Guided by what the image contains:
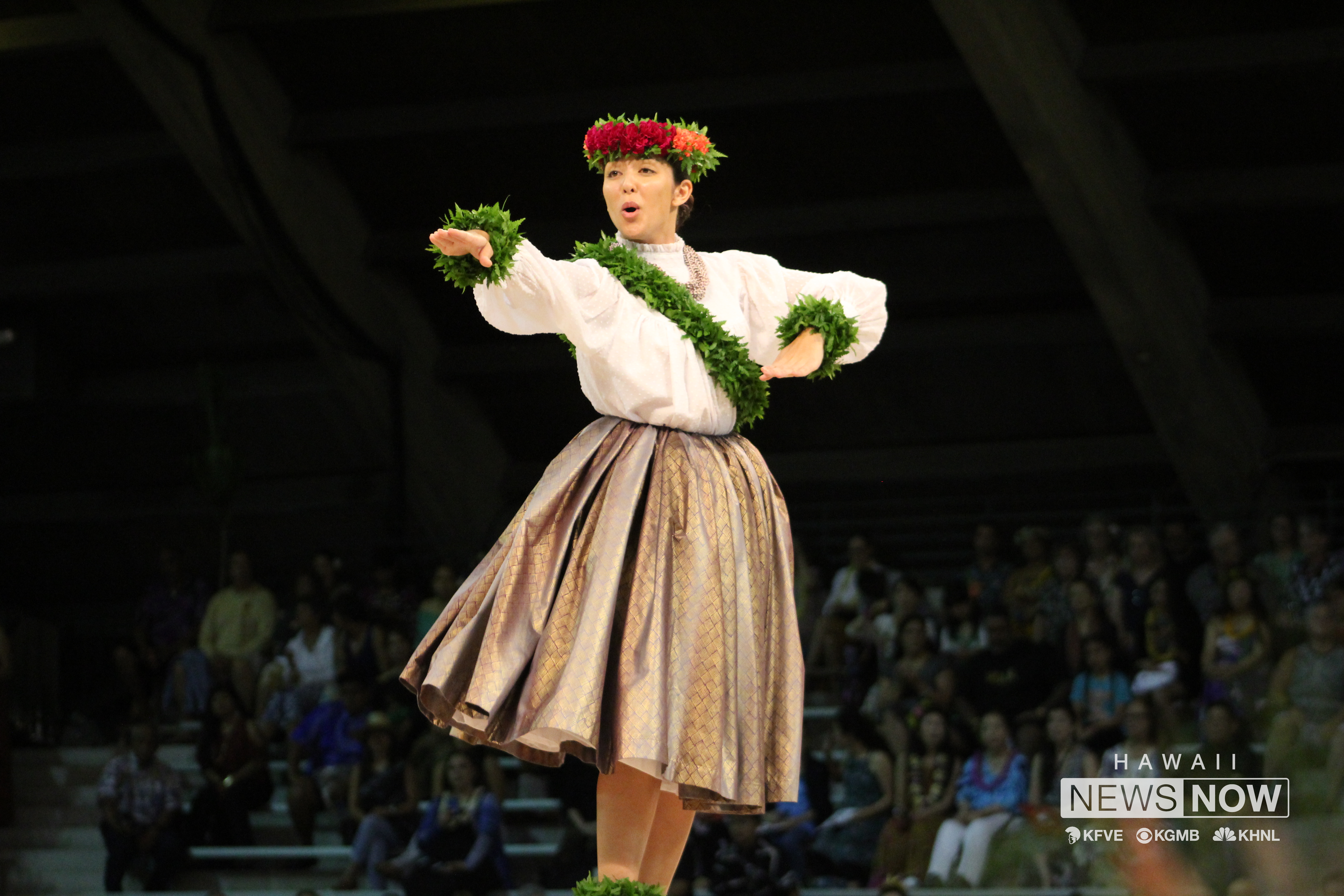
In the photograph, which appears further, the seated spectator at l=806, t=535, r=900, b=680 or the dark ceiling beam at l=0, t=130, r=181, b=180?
the dark ceiling beam at l=0, t=130, r=181, b=180

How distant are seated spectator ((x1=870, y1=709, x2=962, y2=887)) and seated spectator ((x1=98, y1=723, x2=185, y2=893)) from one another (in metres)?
3.06

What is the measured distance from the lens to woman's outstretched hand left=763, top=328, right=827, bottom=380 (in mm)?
3248

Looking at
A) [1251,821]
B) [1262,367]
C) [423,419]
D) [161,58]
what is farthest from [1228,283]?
[161,58]

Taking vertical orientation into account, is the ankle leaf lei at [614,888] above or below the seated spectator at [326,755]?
below

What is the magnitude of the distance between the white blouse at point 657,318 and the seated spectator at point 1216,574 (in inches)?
150

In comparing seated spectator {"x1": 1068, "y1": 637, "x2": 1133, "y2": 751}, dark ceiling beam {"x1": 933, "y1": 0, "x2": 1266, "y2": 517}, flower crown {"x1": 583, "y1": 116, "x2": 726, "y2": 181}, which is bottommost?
seated spectator {"x1": 1068, "y1": 637, "x2": 1133, "y2": 751}

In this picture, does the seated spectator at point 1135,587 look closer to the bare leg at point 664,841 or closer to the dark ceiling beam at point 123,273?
the bare leg at point 664,841

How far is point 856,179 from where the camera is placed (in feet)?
27.9

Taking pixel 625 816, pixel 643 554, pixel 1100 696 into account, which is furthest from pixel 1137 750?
pixel 643 554

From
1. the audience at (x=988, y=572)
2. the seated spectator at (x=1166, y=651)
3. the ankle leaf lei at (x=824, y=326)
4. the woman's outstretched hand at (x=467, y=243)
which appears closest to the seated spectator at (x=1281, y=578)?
the seated spectator at (x=1166, y=651)

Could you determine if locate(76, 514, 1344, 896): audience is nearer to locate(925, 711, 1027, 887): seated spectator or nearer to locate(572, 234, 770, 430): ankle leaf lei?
locate(925, 711, 1027, 887): seated spectator

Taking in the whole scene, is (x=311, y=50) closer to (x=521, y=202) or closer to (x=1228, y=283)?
(x=521, y=202)

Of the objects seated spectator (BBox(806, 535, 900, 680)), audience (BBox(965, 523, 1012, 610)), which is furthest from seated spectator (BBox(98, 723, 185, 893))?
audience (BBox(965, 523, 1012, 610))

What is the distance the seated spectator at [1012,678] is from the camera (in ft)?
21.9
